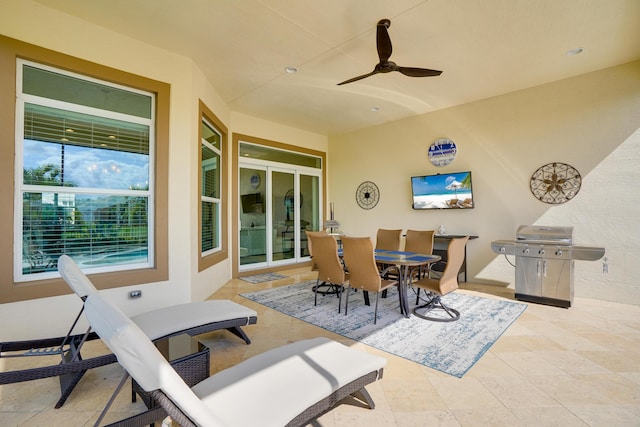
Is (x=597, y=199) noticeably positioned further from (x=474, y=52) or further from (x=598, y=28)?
(x=474, y=52)

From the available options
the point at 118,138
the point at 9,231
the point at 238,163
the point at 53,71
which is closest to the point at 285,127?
the point at 238,163

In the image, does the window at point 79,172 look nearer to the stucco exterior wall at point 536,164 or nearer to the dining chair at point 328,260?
the dining chair at point 328,260

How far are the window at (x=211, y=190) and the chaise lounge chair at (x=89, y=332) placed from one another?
162cm

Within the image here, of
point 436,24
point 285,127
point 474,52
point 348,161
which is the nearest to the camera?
point 436,24

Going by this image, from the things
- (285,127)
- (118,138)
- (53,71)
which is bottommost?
(118,138)

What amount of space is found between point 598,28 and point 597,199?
2243 millimetres

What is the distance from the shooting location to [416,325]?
10.9 feet

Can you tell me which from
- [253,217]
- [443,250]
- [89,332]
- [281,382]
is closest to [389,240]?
[443,250]

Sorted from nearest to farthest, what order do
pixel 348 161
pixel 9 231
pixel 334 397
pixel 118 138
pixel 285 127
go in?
pixel 334 397 < pixel 9 231 < pixel 118 138 < pixel 285 127 < pixel 348 161

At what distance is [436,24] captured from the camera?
3.22 m

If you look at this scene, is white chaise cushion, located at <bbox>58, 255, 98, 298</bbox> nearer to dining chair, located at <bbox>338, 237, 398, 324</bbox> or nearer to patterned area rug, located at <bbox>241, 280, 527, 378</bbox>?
patterned area rug, located at <bbox>241, 280, 527, 378</bbox>

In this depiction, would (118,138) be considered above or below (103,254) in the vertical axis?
above

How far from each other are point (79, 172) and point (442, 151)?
18.3ft

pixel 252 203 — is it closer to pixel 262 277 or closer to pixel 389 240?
pixel 262 277
